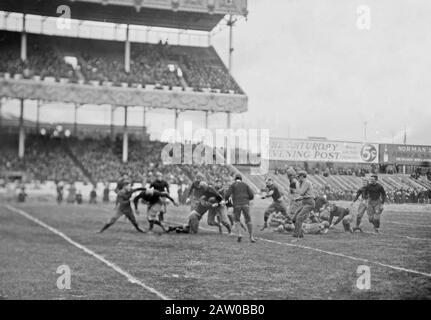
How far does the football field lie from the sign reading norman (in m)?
1.45

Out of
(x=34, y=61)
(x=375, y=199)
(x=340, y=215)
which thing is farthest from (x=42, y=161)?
(x=340, y=215)

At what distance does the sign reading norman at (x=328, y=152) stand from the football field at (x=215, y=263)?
1448 mm

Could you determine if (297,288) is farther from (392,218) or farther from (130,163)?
(392,218)

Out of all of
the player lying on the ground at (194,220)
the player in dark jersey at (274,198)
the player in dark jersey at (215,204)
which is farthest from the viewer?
the player lying on the ground at (194,220)

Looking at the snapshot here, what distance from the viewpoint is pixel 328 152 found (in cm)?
979

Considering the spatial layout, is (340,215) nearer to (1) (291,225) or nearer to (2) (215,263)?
(1) (291,225)

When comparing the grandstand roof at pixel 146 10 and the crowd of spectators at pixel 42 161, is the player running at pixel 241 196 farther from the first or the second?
the grandstand roof at pixel 146 10

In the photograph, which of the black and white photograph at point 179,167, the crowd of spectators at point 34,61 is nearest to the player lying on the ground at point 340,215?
the black and white photograph at point 179,167

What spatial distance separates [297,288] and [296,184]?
4493mm

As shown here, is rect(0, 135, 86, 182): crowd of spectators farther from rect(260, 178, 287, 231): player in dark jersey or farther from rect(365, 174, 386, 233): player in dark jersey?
rect(365, 174, 386, 233): player in dark jersey

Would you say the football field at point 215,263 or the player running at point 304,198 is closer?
the football field at point 215,263

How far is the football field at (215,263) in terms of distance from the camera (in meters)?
7.59

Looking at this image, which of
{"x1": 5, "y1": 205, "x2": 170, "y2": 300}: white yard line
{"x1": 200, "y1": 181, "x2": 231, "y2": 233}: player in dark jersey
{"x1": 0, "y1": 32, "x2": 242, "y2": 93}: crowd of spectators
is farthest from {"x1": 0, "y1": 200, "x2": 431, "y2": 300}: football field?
{"x1": 0, "y1": 32, "x2": 242, "y2": 93}: crowd of spectators

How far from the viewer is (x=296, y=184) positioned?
12062 mm
